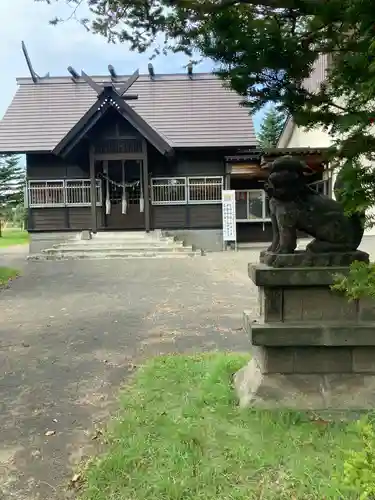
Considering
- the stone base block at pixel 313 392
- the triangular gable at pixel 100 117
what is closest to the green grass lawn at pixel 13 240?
the triangular gable at pixel 100 117

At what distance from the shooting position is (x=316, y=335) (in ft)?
10.1

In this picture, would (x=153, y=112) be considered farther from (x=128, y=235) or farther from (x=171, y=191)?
(x=128, y=235)

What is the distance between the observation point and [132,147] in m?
19.2

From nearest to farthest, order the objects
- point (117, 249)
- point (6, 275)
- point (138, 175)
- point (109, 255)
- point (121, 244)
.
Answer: point (6, 275) < point (109, 255) < point (117, 249) < point (121, 244) < point (138, 175)

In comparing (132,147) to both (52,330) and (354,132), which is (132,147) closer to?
(52,330)

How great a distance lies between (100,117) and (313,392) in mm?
16754

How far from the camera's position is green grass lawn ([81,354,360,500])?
2381 mm

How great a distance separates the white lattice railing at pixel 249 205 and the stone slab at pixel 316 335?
1648 centimetres

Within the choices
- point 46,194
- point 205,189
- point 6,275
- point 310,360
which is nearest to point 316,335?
point 310,360

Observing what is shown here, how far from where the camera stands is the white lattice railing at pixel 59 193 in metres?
19.6

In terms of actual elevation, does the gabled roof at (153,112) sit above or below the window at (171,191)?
above

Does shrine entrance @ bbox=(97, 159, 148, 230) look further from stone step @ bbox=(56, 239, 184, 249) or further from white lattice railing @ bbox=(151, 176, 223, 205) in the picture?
stone step @ bbox=(56, 239, 184, 249)

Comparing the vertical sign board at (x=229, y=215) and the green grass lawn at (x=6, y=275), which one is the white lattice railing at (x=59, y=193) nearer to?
the vertical sign board at (x=229, y=215)

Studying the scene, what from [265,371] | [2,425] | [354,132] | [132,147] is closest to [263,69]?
[354,132]
